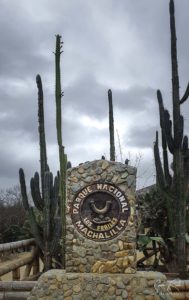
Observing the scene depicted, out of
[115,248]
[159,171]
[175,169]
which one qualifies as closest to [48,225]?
[159,171]

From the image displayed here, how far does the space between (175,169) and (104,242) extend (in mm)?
3505

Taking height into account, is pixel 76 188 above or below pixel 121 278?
above

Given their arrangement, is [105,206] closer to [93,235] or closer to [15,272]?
[93,235]

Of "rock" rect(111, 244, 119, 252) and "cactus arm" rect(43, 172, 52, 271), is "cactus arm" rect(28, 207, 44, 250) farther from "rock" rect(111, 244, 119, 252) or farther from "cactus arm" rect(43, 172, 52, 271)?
"rock" rect(111, 244, 119, 252)

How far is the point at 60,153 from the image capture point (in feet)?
28.1

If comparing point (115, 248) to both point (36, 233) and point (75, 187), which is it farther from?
point (36, 233)

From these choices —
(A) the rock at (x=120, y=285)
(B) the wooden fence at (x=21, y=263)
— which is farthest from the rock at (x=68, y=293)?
(B) the wooden fence at (x=21, y=263)

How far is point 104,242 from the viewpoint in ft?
20.3

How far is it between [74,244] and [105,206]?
66 cm

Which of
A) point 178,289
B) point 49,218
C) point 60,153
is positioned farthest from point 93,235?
point 49,218

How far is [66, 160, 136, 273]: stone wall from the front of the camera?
20.0 feet

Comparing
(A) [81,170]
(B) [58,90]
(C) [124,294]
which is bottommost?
(C) [124,294]

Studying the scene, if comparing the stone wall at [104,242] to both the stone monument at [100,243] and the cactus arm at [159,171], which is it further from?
the cactus arm at [159,171]

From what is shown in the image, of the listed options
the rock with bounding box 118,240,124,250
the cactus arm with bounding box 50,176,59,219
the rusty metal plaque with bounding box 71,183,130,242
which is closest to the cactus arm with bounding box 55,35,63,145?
the cactus arm with bounding box 50,176,59,219
